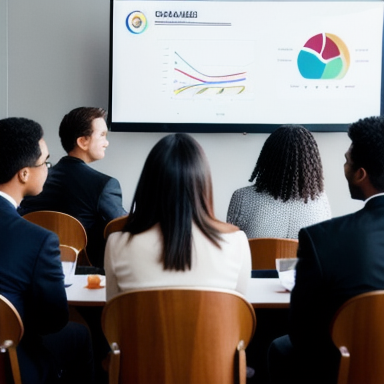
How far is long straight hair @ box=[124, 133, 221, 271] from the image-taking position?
5.38ft

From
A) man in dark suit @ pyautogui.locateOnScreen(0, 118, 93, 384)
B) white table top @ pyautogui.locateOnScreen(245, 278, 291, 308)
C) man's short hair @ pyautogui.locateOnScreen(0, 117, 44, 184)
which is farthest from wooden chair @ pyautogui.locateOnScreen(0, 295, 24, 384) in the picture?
white table top @ pyautogui.locateOnScreen(245, 278, 291, 308)

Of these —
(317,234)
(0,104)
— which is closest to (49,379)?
(317,234)

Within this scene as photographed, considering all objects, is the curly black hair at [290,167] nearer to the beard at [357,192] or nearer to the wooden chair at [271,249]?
the wooden chair at [271,249]

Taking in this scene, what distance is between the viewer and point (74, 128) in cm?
352

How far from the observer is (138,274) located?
63.9 inches

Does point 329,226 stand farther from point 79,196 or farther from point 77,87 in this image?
point 77,87

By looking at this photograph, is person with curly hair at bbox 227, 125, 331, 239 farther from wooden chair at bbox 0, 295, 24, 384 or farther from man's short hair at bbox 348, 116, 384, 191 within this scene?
wooden chair at bbox 0, 295, 24, 384

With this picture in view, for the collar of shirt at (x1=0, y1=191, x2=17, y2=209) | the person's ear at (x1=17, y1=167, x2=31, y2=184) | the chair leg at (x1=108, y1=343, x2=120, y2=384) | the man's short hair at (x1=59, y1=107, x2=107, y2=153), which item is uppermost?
the man's short hair at (x1=59, y1=107, x2=107, y2=153)

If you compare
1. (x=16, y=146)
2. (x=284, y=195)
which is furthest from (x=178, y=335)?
(x=284, y=195)

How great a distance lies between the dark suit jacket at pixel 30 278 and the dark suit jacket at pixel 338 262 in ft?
2.41

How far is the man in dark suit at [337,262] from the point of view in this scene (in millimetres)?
1628

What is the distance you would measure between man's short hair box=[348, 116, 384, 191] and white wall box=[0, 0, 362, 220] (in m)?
2.76

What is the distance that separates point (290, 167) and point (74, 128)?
1455 mm

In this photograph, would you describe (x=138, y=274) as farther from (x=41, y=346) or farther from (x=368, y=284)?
(x=368, y=284)
